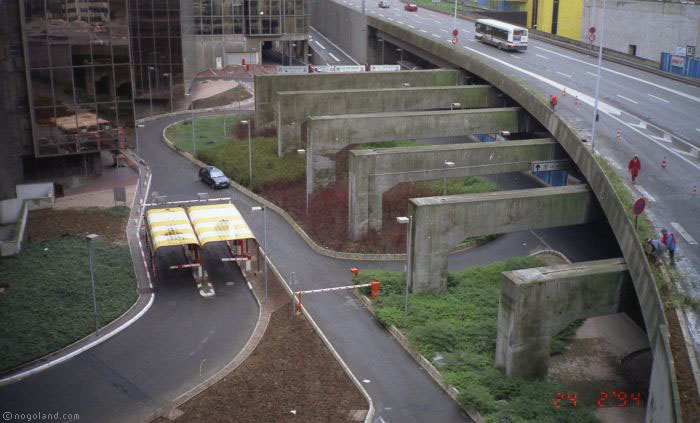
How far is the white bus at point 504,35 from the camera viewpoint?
75.7m

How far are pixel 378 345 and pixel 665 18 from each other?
178 ft

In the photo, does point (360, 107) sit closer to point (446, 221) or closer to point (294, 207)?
point (294, 207)

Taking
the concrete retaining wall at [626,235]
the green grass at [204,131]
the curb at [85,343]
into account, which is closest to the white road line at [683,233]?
the concrete retaining wall at [626,235]

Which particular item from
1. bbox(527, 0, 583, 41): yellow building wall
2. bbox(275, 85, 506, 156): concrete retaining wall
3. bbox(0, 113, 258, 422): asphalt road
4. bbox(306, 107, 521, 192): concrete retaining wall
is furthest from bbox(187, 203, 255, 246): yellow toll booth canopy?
bbox(527, 0, 583, 41): yellow building wall

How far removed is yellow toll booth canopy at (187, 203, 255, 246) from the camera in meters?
41.9

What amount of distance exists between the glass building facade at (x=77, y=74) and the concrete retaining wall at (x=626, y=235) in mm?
27748

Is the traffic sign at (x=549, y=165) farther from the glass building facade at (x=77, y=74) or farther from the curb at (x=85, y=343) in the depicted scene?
the glass building facade at (x=77, y=74)

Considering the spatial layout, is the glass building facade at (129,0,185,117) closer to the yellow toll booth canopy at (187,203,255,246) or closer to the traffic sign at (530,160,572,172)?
the yellow toll booth canopy at (187,203,255,246)

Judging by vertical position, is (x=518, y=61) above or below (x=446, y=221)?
above

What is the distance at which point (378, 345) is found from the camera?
116 ft

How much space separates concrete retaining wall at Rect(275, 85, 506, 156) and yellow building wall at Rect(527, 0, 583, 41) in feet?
125

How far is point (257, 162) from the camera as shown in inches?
2431

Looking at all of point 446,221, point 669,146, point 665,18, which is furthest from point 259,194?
point 665,18

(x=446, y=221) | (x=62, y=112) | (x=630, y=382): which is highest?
(x=62, y=112)
